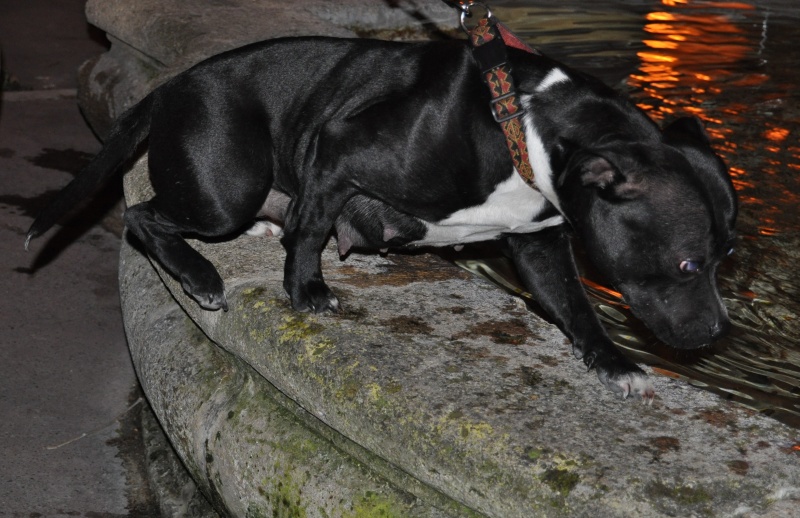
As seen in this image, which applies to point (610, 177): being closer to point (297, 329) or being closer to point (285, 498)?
point (297, 329)

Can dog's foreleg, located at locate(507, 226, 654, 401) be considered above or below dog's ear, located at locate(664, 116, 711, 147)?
below

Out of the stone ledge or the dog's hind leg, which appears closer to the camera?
the stone ledge

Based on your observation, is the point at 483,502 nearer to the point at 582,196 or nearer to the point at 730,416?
the point at 730,416

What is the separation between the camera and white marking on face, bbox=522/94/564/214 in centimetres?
285

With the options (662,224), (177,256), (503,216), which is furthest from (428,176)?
(177,256)

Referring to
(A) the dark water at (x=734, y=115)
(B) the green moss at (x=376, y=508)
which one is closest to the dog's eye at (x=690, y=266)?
(A) the dark water at (x=734, y=115)

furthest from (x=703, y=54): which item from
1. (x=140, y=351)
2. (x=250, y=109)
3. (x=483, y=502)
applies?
(x=483, y=502)

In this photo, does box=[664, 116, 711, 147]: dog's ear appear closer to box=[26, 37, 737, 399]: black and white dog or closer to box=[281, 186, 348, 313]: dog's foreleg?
box=[26, 37, 737, 399]: black and white dog

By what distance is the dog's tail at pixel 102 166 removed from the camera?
3.49 meters

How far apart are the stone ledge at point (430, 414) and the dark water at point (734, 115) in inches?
27.2

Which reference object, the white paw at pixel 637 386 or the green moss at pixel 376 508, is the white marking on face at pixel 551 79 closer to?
the white paw at pixel 637 386

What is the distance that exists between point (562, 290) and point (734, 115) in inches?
105

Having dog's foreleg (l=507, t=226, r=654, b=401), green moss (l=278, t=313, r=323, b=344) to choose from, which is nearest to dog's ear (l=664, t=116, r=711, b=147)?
dog's foreleg (l=507, t=226, r=654, b=401)

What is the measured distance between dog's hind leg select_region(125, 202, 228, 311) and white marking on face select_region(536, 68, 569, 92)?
3.80 ft
